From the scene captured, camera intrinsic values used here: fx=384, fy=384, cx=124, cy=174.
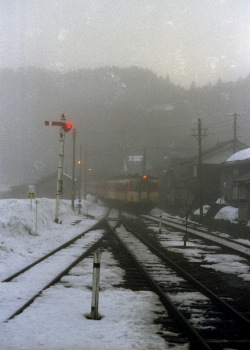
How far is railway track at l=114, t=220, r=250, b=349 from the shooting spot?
4875 mm

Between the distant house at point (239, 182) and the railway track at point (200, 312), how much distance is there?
19.1m

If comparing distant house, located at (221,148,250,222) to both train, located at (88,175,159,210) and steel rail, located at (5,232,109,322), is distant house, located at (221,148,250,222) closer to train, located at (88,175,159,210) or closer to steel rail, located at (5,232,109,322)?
train, located at (88,175,159,210)

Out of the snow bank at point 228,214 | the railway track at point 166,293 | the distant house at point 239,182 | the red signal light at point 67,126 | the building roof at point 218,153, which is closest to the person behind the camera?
the railway track at point 166,293

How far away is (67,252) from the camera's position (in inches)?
492

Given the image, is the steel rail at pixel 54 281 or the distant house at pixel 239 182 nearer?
the steel rail at pixel 54 281

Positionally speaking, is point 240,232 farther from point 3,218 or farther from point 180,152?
point 180,152

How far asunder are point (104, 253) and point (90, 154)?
111 metres

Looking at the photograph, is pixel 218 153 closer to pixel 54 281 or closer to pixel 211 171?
pixel 211 171

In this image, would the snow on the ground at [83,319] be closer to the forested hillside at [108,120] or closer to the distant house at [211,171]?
the distant house at [211,171]

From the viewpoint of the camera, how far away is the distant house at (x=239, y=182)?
27547mm

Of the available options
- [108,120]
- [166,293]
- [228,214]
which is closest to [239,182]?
[228,214]

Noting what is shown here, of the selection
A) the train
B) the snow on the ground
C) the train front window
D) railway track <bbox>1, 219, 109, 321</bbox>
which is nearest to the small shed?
the train

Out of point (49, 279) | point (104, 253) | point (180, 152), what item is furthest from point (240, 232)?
point (180, 152)

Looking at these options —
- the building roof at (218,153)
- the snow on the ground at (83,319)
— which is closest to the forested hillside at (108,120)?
the building roof at (218,153)
